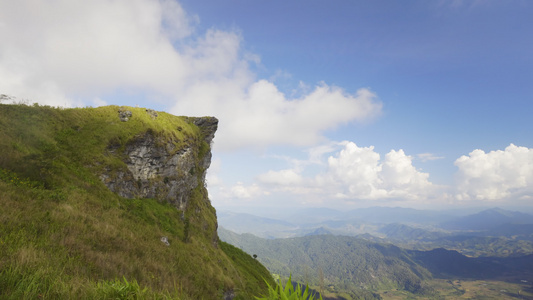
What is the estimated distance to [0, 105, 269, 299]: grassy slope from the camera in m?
5.23

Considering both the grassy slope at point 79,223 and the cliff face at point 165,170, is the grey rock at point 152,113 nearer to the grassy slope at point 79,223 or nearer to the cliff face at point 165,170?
the cliff face at point 165,170

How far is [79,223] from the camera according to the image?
45.2 ft

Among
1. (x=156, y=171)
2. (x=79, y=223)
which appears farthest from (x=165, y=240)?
(x=156, y=171)

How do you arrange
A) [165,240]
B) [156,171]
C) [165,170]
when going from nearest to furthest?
[165,240]
[156,171]
[165,170]

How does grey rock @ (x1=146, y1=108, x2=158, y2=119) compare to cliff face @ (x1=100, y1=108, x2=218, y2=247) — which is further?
grey rock @ (x1=146, y1=108, x2=158, y2=119)

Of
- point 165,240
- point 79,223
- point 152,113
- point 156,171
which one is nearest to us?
point 79,223

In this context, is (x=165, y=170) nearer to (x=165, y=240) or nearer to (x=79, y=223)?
(x=165, y=240)

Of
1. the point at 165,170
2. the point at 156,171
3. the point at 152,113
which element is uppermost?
the point at 152,113

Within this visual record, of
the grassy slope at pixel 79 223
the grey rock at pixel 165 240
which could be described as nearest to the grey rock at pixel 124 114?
the grassy slope at pixel 79 223

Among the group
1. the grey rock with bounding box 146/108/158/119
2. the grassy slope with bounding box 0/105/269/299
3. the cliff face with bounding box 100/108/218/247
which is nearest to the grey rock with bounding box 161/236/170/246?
the grassy slope with bounding box 0/105/269/299

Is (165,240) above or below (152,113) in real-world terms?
below

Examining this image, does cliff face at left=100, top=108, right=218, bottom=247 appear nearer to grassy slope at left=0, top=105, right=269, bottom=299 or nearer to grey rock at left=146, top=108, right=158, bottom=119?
grey rock at left=146, top=108, right=158, bottom=119

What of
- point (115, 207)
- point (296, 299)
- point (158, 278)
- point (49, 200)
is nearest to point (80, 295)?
point (296, 299)

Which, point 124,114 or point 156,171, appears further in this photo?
point 156,171
